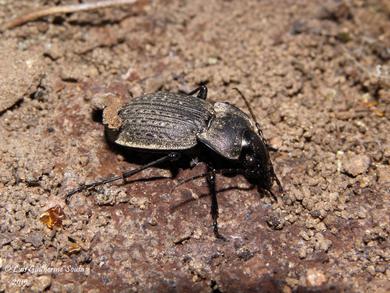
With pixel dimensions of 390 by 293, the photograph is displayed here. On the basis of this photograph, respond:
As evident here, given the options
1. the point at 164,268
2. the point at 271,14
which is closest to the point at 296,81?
the point at 271,14

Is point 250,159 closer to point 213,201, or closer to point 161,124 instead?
point 213,201

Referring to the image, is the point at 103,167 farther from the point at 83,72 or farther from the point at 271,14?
the point at 271,14

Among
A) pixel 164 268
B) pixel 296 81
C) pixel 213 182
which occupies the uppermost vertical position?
pixel 296 81

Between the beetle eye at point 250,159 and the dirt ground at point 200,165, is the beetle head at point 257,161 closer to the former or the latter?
the beetle eye at point 250,159

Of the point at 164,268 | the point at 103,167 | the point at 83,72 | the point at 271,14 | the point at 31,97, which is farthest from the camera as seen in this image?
the point at 271,14

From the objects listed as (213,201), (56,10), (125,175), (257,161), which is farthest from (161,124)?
(56,10)

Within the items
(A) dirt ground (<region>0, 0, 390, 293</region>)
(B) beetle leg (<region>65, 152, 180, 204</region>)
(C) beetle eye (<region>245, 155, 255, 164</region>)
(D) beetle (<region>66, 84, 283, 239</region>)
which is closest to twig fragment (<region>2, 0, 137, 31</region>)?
(A) dirt ground (<region>0, 0, 390, 293</region>)
